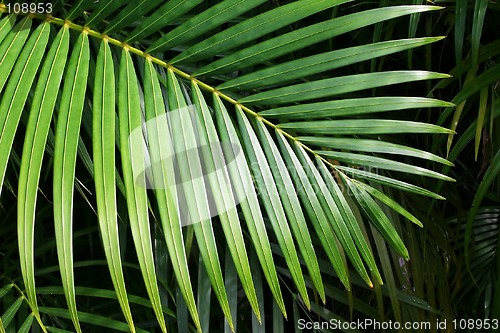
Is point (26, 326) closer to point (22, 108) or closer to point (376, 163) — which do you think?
point (22, 108)

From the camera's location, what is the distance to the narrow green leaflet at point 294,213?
500 millimetres

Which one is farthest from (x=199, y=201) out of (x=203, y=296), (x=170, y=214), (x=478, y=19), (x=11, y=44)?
(x=478, y=19)

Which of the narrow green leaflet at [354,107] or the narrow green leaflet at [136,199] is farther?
the narrow green leaflet at [354,107]

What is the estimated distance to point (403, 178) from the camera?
94 cm

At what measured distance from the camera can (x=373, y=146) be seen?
1.73 ft

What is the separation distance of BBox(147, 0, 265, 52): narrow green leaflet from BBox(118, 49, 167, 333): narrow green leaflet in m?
0.08

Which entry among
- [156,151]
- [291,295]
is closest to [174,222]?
[156,151]

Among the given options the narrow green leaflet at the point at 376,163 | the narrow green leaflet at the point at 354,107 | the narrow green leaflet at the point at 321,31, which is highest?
the narrow green leaflet at the point at 321,31

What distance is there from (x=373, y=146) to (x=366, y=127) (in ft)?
0.07

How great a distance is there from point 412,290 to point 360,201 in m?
0.42

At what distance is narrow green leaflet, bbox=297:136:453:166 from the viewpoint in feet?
1.73

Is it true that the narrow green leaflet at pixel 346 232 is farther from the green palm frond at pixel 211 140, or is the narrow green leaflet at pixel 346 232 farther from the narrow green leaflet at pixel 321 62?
the narrow green leaflet at pixel 321 62

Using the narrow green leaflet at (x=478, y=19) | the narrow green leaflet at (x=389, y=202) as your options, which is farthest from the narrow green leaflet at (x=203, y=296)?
the narrow green leaflet at (x=478, y=19)

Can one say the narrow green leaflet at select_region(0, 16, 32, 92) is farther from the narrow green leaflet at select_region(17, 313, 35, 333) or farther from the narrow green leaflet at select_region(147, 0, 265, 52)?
the narrow green leaflet at select_region(17, 313, 35, 333)
